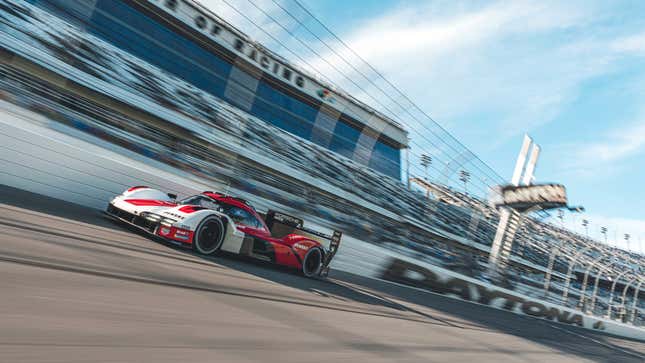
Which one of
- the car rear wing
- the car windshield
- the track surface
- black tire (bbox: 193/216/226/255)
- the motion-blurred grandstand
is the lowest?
the track surface

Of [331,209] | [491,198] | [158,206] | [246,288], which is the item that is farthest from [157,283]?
[491,198]

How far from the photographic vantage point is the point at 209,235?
5.32 metres

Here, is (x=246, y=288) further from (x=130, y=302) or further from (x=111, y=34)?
(x=111, y=34)

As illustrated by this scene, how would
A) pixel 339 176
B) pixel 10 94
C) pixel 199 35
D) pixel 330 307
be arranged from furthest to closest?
pixel 199 35
pixel 339 176
pixel 10 94
pixel 330 307

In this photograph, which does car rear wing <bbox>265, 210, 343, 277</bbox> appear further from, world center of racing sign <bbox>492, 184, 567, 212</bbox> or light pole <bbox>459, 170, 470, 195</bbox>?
world center of racing sign <bbox>492, 184, 567, 212</bbox>

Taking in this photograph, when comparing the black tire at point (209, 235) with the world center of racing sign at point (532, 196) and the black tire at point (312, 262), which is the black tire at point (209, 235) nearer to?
the black tire at point (312, 262)

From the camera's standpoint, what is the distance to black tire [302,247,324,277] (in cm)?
667

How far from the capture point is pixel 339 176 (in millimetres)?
14500

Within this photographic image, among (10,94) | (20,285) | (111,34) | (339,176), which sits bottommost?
(20,285)

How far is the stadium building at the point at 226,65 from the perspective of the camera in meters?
13.0

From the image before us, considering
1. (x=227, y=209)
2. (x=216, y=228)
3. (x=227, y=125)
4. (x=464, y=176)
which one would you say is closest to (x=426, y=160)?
(x=464, y=176)

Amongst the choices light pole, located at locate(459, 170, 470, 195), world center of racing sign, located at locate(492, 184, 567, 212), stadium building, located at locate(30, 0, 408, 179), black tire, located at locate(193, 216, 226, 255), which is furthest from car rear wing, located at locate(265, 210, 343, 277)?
world center of racing sign, located at locate(492, 184, 567, 212)

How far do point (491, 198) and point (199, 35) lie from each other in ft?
41.5

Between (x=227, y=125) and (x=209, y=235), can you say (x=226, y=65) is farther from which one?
(x=209, y=235)
